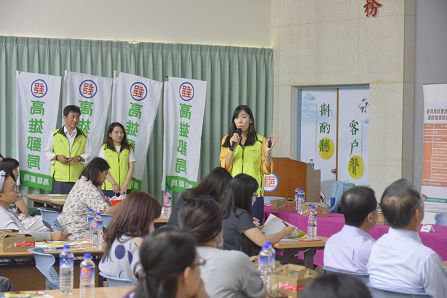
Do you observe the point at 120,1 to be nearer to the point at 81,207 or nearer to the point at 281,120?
the point at 281,120

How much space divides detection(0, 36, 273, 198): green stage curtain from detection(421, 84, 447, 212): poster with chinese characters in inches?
150

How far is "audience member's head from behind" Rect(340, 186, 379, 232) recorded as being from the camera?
5.12 meters

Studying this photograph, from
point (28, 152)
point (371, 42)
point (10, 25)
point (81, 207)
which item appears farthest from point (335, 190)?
point (10, 25)

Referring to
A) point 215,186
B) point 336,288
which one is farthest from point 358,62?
point 336,288

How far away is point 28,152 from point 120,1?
251cm

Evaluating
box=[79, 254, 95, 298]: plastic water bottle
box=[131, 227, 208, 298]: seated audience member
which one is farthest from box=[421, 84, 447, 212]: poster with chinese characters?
box=[131, 227, 208, 298]: seated audience member

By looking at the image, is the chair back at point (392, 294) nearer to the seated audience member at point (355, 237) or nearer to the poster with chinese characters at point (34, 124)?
the seated audience member at point (355, 237)

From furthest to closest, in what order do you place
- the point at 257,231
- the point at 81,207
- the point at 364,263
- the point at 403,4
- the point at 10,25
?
the point at 10,25, the point at 403,4, the point at 81,207, the point at 257,231, the point at 364,263

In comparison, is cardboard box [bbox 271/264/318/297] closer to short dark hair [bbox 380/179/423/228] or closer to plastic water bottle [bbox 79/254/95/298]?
short dark hair [bbox 380/179/423/228]

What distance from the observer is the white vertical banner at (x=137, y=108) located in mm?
11305

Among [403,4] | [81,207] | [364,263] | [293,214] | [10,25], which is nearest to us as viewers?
[364,263]

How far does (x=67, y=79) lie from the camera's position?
36.8 feet

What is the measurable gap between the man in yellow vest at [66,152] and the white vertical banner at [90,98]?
0.37 meters

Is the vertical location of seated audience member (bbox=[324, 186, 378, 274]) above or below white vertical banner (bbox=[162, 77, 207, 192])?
below
